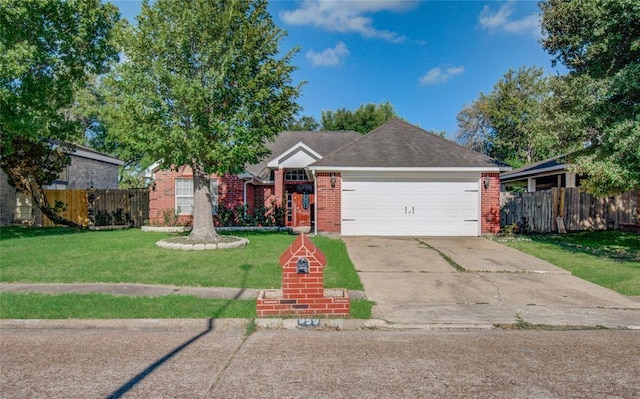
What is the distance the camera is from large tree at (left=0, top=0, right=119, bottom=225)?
12844 mm

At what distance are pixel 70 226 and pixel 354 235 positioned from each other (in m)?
13.2

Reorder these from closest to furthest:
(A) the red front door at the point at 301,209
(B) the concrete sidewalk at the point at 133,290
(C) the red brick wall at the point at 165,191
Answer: (B) the concrete sidewalk at the point at 133,290
(C) the red brick wall at the point at 165,191
(A) the red front door at the point at 301,209

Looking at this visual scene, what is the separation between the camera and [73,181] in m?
22.2

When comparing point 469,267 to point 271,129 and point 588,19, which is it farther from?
→ point 588,19

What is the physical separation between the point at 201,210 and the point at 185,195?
6.11 meters

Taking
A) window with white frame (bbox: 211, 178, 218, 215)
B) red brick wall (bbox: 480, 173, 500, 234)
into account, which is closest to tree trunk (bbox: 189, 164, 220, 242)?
window with white frame (bbox: 211, 178, 218, 215)

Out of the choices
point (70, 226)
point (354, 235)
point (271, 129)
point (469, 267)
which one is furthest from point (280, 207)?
point (469, 267)

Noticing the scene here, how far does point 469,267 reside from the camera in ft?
30.5

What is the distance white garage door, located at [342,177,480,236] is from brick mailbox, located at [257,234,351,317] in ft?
29.9

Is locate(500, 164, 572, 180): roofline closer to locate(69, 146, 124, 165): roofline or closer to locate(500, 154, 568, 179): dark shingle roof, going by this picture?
locate(500, 154, 568, 179): dark shingle roof

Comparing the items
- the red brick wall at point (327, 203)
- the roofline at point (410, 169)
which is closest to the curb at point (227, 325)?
the red brick wall at point (327, 203)

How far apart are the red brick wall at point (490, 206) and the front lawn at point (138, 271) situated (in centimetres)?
571

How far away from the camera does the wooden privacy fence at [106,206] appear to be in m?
18.8

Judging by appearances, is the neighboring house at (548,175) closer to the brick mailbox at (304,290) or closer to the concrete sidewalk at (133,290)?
the brick mailbox at (304,290)
